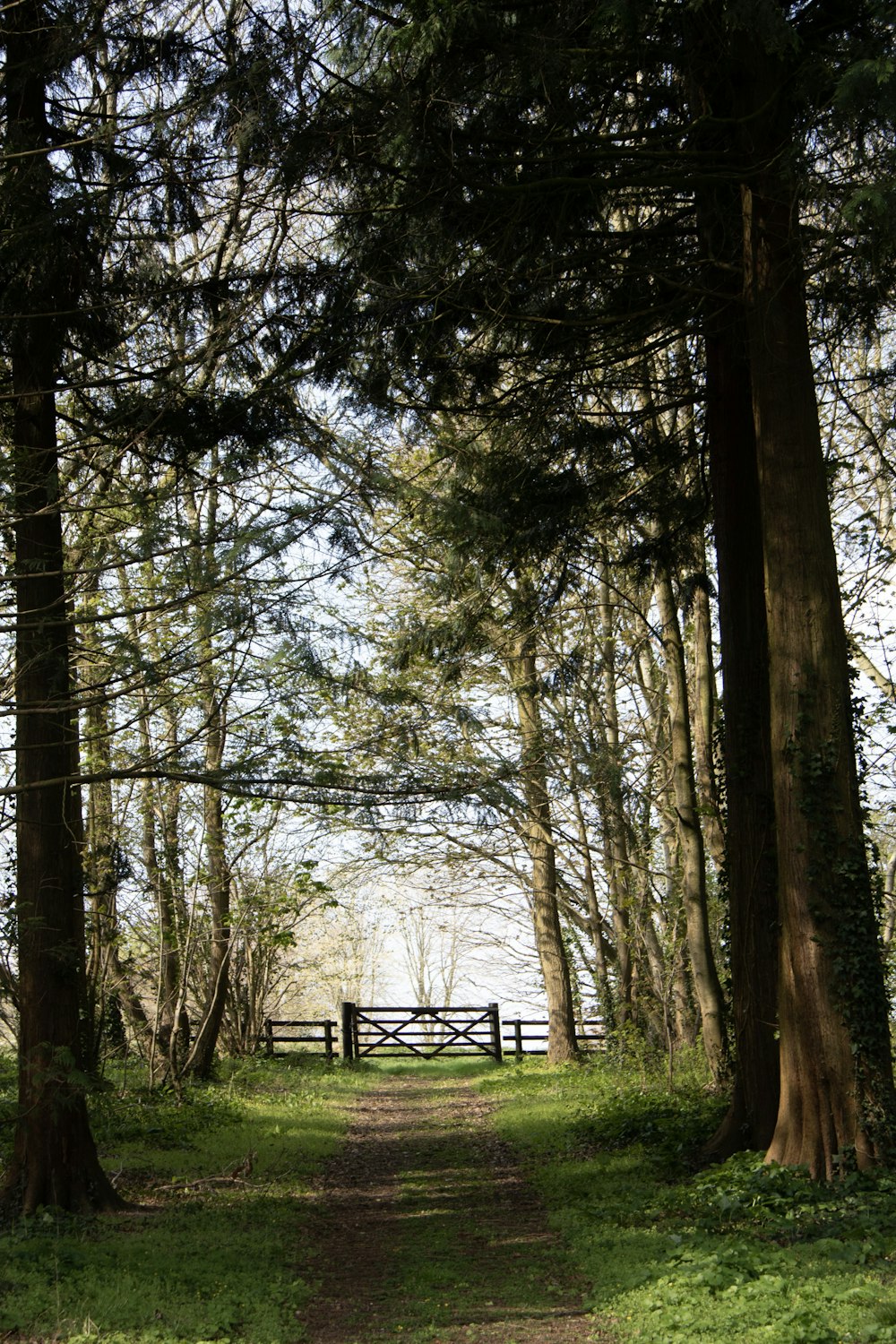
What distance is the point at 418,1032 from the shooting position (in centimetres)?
2166

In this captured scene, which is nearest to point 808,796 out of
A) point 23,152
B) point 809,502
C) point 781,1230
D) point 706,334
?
point 809,502

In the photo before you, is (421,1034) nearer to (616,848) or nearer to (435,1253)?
(616,848)

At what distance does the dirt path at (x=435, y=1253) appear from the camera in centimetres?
534

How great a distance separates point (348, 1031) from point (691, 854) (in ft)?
37.5

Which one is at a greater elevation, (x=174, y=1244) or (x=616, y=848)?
(x=616, y=848)

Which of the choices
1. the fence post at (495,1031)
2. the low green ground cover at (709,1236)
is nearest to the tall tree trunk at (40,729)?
the low green ground cover at (709,1236)

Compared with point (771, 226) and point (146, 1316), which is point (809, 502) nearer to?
→ point (771, 226)

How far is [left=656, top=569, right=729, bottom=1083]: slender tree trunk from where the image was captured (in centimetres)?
1107

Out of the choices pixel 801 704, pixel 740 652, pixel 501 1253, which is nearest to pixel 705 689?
pixel 740 652

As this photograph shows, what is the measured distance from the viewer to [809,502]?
7.44 metres

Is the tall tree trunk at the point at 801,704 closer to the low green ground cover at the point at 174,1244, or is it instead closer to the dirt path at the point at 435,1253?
the dirt path at the point at 435,1253

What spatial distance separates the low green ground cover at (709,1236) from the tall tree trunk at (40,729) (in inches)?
135

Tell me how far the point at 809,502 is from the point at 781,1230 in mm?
4447

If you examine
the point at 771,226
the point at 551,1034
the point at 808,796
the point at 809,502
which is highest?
the point at 771,226
